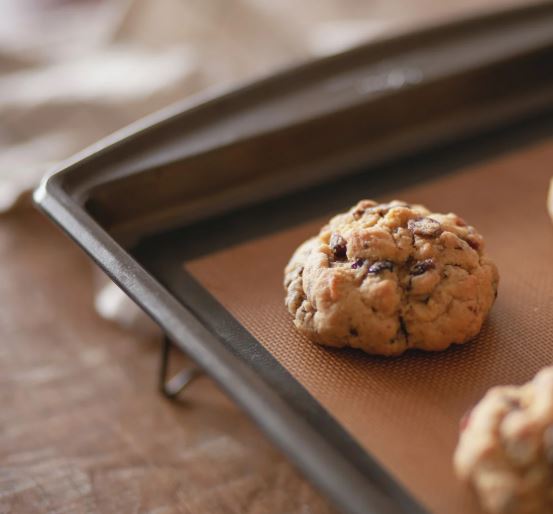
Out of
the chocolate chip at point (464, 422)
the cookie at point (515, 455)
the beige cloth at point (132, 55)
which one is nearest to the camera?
the cookie at point (515, 455)

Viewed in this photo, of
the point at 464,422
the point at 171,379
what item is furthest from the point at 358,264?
the point at 171,379

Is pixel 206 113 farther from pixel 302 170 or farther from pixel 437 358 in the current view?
pixel 437 358

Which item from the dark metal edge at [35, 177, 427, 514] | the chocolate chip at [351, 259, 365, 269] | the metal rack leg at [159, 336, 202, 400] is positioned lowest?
the metal rack leg at [159, 336, 202, 400]

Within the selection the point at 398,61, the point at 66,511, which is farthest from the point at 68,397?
the point at 398,61

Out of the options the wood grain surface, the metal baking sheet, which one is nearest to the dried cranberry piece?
the metal baking sheet

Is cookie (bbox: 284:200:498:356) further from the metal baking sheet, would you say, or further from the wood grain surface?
the wood grain surface

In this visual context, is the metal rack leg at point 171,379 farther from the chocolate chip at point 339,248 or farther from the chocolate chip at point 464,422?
the chocolate chip at point 464,422

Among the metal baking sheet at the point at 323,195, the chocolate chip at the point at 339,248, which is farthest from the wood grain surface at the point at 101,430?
the chocolate chip at the point at 339,248
